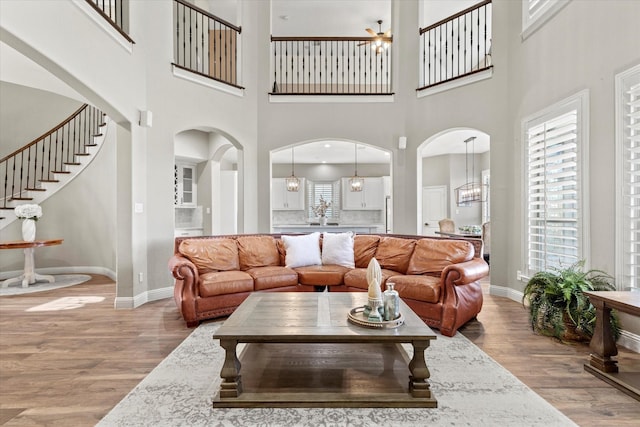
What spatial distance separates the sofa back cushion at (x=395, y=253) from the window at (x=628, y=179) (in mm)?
1977

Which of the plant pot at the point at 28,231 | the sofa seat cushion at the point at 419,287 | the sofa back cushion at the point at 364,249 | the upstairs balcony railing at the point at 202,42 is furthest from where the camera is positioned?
the plant pot at the point at 28,231

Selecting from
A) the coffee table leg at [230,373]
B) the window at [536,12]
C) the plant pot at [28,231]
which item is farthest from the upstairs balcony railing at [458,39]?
the plant pot at [28,231]

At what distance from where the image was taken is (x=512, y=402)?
6.92 ft

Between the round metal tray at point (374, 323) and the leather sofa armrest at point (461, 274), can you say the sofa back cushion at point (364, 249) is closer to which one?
the leather sofa armrest at point (461, 274)

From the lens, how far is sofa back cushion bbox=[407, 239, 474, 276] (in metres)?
3.72

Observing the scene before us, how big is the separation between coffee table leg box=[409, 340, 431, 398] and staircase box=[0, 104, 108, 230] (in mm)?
6818

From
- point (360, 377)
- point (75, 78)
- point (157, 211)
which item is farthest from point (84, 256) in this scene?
point (360, 377)

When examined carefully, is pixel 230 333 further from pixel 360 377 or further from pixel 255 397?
pixel 360 377

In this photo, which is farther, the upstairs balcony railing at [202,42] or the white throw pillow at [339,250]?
the upstairs balcony railing at [202,42]

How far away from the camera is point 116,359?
2.74 m

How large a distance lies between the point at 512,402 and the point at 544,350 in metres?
1.09

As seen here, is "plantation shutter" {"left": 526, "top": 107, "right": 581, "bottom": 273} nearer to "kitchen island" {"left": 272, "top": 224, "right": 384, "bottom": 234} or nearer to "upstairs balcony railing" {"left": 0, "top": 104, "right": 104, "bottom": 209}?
"kitchen island" {"left": 272, "top": 224, "right": 384, "bottom": 234}

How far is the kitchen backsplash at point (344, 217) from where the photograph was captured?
1035 centimetres

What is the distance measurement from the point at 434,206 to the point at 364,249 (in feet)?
20.6
